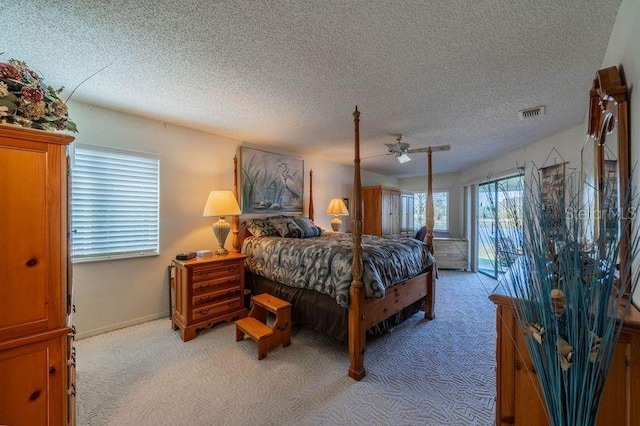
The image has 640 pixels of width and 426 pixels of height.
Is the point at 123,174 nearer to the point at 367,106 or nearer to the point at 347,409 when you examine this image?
the point at 367,106

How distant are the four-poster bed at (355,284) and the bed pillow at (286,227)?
240mm

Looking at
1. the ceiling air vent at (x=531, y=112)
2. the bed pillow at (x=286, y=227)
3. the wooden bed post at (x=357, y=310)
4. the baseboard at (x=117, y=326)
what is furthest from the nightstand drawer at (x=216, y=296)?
the ceiling air vent at (x=531, y=112)

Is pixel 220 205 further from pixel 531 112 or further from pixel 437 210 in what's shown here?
pixel 437 210

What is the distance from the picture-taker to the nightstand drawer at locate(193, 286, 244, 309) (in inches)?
101

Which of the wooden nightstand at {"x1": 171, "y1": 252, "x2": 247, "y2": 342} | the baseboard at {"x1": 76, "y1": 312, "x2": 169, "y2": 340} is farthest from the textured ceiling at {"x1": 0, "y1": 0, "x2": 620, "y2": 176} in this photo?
the baseboard at {"x1": 76, "y1": 312, "x2": 169, "y2": 340}

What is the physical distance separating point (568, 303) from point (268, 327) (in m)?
2.13

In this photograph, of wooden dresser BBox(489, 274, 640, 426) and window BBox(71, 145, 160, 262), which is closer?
wooden dresser BBox(489, 274, 640, 426)

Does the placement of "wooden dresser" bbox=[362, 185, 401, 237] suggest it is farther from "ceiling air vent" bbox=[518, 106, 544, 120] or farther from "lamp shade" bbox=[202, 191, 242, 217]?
"lamp shade" bbox=[202, 191, 242, 217]

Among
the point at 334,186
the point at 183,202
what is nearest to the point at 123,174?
the point at 183,202

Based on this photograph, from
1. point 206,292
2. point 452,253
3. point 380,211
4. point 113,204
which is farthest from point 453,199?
point 113,204

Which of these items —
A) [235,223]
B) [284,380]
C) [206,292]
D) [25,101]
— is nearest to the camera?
[25,101]

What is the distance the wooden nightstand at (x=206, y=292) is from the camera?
8.21 ft

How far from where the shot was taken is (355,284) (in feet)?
6.46

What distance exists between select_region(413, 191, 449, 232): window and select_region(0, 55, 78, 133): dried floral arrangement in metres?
6.44
